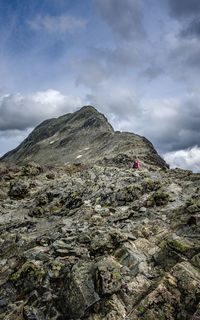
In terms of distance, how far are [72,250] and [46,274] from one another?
1479mm

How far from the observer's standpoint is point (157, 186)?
1584cm

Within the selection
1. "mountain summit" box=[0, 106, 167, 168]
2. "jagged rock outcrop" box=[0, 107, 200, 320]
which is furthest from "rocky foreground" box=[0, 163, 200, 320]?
"mountain summit" box=[0, 106, 167, 168]

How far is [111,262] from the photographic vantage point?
24.1 ft

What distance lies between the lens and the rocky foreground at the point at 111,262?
5.90 metres

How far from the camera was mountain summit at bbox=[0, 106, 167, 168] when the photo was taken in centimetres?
3917

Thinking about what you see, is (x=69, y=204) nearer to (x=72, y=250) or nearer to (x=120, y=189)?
(x=120, y=189)

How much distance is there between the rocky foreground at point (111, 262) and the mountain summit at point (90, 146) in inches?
856

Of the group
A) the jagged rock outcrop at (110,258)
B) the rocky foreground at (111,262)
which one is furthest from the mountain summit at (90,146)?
the rocky foreground at (111,262)

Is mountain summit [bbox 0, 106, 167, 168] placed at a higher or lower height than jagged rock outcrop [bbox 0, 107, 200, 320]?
higher

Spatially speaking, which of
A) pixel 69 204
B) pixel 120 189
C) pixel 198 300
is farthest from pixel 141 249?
pixel 69 204

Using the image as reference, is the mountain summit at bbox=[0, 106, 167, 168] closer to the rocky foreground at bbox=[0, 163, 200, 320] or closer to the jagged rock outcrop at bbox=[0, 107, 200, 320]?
the jagged rock outcrop at bbox=[0, 107, 200, 320]

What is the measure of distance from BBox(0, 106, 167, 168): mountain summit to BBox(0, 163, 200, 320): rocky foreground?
21.7 metres

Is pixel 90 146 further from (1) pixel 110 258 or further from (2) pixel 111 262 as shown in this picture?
(2) pixel 111 262

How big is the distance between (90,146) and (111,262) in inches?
2505
